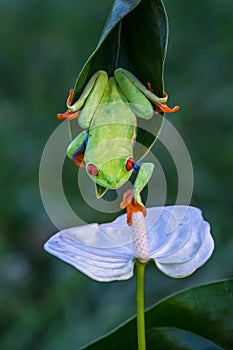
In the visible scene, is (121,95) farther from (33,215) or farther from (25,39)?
(25,39)

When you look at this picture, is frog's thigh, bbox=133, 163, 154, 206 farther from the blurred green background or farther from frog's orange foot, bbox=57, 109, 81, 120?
the blurred green background

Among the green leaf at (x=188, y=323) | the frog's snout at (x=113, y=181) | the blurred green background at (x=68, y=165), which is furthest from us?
the blurred green background at (x=68, y=165)

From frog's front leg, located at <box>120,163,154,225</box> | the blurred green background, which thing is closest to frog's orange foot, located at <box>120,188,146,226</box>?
frog's front leg, located at <box>120,163,154,225</box>

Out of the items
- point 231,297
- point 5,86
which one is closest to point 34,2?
point 5,86

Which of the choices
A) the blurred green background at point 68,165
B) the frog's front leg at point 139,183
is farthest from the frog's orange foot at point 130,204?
the blurred green background at point 68,165

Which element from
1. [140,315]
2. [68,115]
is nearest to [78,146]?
[68,115]

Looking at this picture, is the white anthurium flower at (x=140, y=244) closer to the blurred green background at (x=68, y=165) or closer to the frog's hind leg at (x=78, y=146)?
the frog's hind leg at (x=78, y=146)
